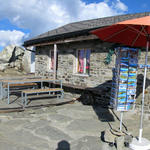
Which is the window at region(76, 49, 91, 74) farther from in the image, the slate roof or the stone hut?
the slate roof

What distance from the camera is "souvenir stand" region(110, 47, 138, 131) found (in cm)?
322

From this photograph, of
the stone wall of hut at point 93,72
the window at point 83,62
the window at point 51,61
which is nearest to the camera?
the stone wall of hut at point 93,72

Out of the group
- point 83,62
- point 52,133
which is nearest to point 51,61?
point 83,62

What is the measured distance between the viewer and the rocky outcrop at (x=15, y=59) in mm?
17188

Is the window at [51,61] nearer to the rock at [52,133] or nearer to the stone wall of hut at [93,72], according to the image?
the stone wall of hut at [93,72]

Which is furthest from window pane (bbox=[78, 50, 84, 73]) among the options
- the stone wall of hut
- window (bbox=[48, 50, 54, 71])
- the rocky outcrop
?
the rocky outcrop

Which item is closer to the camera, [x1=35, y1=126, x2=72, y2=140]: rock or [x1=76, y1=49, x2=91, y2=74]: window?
[x1=35, y1=126, x2=72, y2=140]: rock

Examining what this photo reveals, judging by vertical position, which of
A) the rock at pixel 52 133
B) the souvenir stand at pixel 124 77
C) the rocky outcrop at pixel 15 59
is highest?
the rocky outcrop at pixel 15 59

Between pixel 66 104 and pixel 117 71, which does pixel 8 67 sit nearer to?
pixel 66 104

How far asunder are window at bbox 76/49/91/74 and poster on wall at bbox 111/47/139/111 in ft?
11.1

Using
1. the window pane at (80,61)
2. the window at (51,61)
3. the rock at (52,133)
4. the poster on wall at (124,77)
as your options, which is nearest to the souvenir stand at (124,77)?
the poster on wall at (124,77)

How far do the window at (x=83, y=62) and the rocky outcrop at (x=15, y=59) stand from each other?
37.5 ft

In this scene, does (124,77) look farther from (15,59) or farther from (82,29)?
(15,59)

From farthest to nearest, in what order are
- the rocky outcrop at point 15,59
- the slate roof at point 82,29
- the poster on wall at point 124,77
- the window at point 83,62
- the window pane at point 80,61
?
1. the rocky outcrop at point 15,59
2. the window pane at point 80,61
3. the window at point 83,62
4. the slate roof at point 82,29
5. the poster on wall at point 124,77
